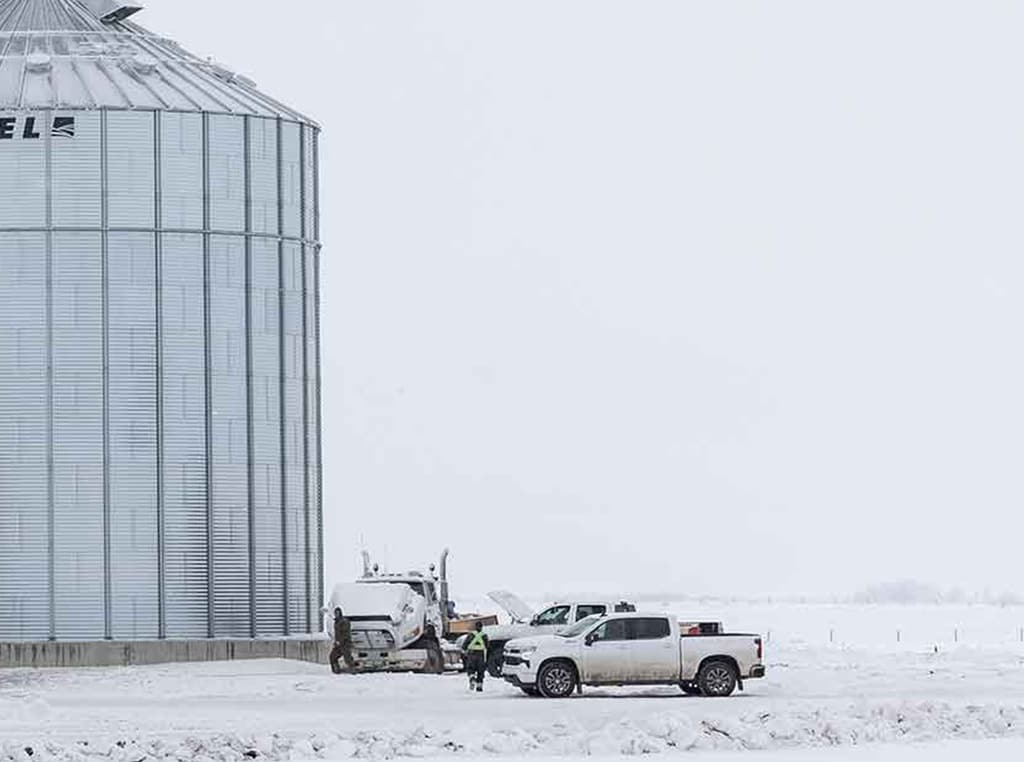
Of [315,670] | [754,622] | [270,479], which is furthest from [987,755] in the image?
[754,622]

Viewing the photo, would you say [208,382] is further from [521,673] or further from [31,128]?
[521,673]

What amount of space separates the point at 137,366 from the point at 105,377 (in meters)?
0.84

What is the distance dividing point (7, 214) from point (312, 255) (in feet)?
26.5

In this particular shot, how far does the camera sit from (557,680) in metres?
50.0

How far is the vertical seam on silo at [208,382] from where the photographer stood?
2534 inches

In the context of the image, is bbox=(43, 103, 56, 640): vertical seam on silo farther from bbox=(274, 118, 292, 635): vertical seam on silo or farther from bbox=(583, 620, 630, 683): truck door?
bbox=(583, 620, 630, 683): truck door

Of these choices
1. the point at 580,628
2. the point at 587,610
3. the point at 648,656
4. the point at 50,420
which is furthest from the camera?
the point at 50,420

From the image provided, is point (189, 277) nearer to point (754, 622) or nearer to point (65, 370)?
point (65, 370)

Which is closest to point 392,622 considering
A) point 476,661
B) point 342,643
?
point 342,643

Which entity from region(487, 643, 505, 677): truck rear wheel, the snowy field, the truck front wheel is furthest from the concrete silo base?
the truck front wheel

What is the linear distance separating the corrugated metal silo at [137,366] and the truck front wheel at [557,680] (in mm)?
16462

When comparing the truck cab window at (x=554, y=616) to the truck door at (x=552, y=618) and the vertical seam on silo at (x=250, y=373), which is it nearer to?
the truck door at (x=552, y=618)

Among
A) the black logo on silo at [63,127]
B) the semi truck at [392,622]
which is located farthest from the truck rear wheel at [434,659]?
the black logo on silo at [63,127]

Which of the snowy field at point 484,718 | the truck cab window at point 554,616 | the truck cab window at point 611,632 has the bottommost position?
the snowy field at point 484,718
